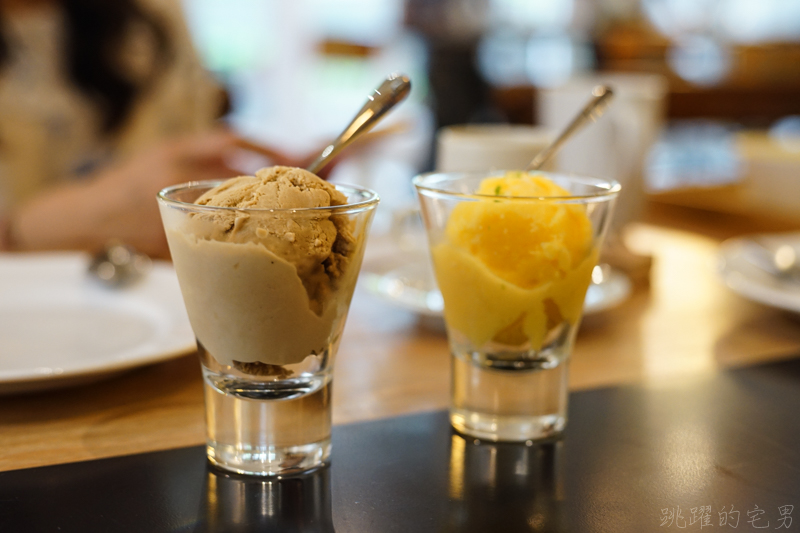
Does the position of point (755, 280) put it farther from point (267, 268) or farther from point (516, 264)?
point (267, 268)

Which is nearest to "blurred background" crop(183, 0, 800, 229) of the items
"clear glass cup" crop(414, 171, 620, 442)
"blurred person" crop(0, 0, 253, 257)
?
"blurred person" crop(0, 0, 253, 257)

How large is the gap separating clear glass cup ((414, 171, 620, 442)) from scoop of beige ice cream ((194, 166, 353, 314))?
9 centimetres

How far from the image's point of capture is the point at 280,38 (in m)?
5.08

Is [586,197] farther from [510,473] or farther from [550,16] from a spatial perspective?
[550,16]

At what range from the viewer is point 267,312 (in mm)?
427

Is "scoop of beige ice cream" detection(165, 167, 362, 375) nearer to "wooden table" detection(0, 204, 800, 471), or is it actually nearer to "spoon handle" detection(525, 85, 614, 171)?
"wooden table" detection(0, 204, 800, 471)

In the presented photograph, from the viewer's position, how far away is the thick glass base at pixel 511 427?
0.52 metres

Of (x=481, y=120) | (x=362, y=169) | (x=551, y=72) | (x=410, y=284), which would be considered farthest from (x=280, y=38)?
(x=410, y=284)

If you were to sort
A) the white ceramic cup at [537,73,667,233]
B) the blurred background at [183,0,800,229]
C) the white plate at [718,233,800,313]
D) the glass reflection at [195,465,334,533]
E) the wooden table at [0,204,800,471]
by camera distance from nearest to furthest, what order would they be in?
1. the glass reflection at [195,465,334,533]
2. the wooden table at [0,204,800,471]
3. the white plate at [718,233,800,313]
4. the white ceramic cup at [537,73,667,233]
5. the blurred background at [183,0,800,229]

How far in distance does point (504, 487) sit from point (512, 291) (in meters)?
0.13

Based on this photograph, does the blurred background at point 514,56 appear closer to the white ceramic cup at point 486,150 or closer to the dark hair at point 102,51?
the dark hair at point 102,51

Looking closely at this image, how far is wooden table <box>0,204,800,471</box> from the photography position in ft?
1.69

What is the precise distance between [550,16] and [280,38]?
209 cm

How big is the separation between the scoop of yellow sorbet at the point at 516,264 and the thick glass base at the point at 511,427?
0.05m
